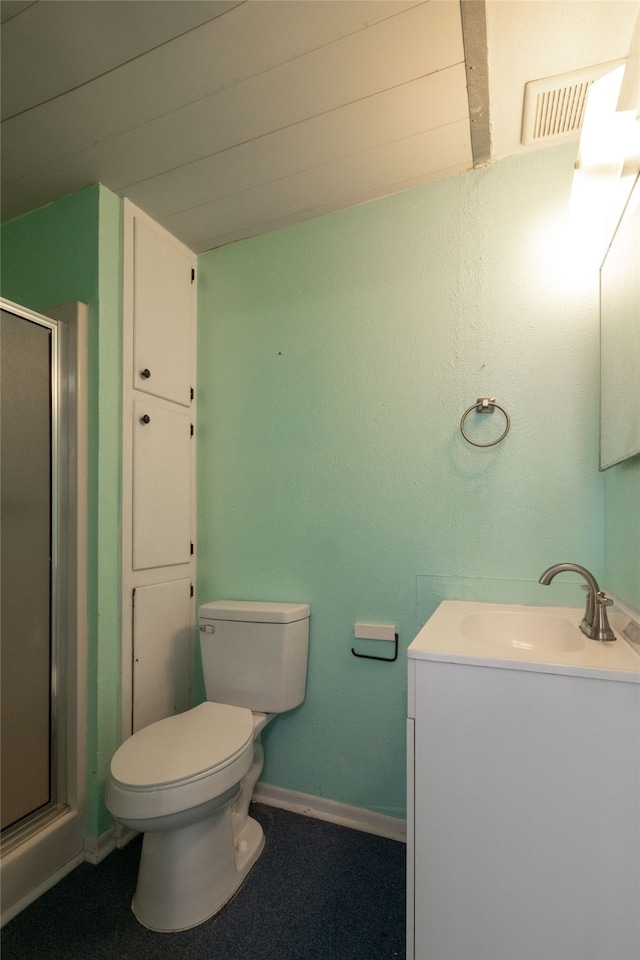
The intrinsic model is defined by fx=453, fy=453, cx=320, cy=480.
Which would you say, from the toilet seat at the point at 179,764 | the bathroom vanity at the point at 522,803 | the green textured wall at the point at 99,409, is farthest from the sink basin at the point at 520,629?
the green textured wall at the point at 99,409

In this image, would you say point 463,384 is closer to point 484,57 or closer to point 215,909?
point 484,57

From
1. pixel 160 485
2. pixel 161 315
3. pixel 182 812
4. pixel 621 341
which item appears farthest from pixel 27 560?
pixel 621 341

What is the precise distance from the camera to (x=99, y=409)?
154 cm

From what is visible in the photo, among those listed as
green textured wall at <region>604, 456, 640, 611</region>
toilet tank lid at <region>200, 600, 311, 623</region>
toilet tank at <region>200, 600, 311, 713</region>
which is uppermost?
green textured wall at <region>604, 456, 640, 611</region>

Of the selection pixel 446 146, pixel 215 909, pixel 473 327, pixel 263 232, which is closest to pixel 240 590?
pixel 215 909

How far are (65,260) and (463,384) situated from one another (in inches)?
58.2

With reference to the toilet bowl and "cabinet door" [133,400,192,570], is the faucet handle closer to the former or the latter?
the toilet bowl

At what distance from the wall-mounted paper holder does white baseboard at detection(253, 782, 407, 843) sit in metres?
0.53

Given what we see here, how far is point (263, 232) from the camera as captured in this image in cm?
184

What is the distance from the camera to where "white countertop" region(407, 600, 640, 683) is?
863 mm

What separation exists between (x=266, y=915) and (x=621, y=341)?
1.76m

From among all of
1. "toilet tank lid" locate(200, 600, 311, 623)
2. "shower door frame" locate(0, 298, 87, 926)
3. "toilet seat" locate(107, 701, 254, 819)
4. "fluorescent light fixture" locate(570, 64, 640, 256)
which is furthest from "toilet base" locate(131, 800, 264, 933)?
"fluorescent light fixture" locate(570, 64, 640, 256)

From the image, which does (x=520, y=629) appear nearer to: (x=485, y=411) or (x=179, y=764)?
(x=485, y=411)

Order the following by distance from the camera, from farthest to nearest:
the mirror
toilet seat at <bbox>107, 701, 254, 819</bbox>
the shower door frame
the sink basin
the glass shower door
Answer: the shower door frame < the glass shower door < the sink basin < toilet seat at <bbox>107, 701, 254, 819</bbox> < the mirror
